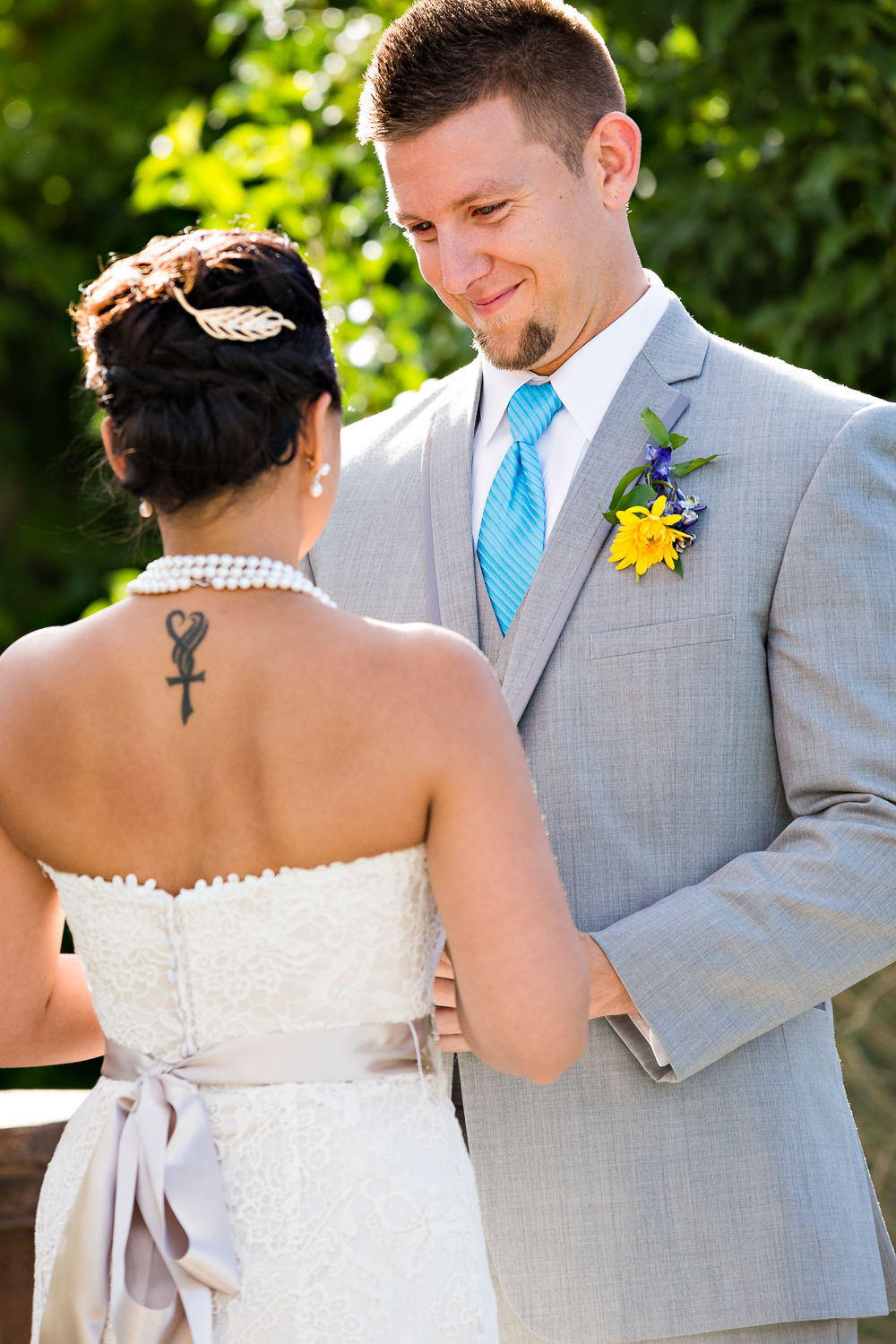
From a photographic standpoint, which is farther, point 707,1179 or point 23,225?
point 23,225

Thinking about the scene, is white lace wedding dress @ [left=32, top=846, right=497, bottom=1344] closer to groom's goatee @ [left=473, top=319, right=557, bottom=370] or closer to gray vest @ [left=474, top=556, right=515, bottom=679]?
gray vest @ [left=474, top=556, right=515, bottom=679]

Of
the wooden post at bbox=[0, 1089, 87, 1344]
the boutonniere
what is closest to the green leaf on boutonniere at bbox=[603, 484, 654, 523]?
the boutonniere

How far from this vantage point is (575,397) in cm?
241

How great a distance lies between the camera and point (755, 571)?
214 centimetres

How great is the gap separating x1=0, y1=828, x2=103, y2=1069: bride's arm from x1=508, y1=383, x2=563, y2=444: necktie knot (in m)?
1.06

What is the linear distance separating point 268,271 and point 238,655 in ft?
1.39

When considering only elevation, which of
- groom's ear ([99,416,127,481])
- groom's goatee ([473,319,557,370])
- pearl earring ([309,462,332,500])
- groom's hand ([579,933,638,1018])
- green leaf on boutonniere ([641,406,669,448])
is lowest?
groom's hand ([579,933,638,1018])

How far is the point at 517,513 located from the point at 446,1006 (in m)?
0.80

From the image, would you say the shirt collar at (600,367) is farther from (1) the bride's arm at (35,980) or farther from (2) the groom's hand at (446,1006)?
(1) the bride's arm at (35,980)

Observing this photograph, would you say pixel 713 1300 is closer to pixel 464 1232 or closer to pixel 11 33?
pixel 464 1232

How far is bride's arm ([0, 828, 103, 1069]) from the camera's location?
178 centimetres

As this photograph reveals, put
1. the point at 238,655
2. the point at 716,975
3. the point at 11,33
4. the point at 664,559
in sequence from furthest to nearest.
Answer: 1. the point at 11,33
2. the point at 664,559
3. the point at 716,975
4. the point at 238,655

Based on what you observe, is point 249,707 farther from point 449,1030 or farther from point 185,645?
point 449,1030

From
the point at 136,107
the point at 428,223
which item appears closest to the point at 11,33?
the point at 136,107
